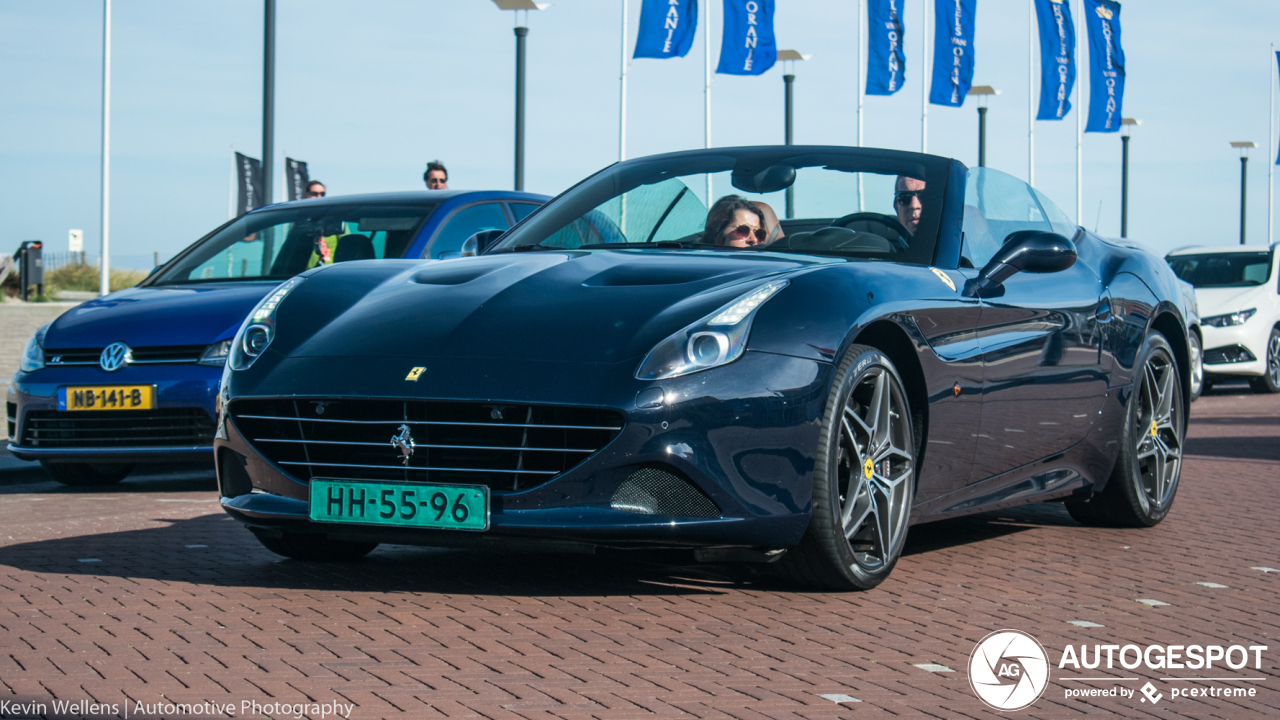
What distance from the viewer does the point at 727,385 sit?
412 centimetres

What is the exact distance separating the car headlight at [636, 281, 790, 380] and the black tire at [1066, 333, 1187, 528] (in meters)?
2.72

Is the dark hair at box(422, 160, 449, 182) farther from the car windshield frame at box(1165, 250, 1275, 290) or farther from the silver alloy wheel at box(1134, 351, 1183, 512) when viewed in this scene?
the car windshield frame at box(1165, 250, 1275, 290)

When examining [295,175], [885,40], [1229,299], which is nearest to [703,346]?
[1229,299]

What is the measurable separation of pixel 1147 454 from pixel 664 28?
21136mm

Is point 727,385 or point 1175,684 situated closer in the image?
point 1175,684

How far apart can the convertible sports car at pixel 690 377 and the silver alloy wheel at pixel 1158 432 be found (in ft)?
2.85

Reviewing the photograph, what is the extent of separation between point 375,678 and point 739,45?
26746mm

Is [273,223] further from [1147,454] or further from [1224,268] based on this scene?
[1224,268]

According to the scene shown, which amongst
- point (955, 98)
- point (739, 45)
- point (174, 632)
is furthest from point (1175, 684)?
point (955, 98)

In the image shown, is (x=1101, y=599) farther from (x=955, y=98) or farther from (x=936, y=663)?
(x=955, y=98)

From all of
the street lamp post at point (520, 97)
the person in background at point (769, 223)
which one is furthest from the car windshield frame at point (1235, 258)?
the person in background at point (769, 223)

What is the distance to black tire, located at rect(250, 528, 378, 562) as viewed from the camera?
5059 mm

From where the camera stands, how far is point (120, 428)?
7891 mm

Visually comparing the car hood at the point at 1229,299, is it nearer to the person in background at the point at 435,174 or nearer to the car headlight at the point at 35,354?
the person in background at the point at 435,174
